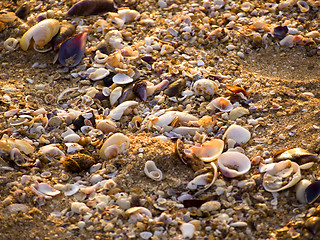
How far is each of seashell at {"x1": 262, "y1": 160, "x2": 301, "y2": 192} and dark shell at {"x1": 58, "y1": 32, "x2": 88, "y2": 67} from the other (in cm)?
188

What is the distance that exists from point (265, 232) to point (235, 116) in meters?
0.98

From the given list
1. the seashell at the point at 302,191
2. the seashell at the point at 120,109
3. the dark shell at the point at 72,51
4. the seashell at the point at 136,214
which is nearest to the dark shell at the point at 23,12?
the dark shell at the point at 72,51

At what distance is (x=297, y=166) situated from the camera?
96.8 inches

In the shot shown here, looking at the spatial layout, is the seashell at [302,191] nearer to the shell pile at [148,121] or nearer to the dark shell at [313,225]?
the shell pile at [148,121]

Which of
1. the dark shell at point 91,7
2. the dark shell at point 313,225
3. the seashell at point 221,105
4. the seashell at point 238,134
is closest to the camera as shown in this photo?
the dark shell at point 313,225

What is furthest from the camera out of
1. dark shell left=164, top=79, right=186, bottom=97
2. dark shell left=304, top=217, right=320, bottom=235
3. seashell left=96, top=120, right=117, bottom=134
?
dark shell left=164, top=79, right=186, bottom=97

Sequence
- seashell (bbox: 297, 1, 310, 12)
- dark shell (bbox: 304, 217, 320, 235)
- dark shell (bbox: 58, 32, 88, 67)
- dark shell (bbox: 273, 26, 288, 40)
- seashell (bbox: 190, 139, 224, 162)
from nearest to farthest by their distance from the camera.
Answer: dark shell (bbox: 304, 217, 320, 235) → seashell (bbox: 190, 139, 224, 162) → dark shell (bbox: 58, 32, 88, 67) → dark shell (bbox: 273, 26, 288, 40) → seashell (bbox: 297, 1, 310, 12)

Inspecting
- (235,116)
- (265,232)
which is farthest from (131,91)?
(265,232)

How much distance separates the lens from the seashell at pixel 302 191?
2.34 m

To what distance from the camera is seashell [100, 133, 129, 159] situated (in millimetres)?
2625

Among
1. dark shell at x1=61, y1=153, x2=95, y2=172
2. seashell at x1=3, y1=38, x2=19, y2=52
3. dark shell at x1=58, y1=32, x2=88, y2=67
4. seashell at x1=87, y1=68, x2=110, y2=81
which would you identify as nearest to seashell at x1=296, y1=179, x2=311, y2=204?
dark shell at x1=61, y1=153, x2=95, y2=172

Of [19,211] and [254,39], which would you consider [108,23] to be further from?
[19,211]

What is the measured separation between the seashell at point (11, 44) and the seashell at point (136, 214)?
2095 millimetres

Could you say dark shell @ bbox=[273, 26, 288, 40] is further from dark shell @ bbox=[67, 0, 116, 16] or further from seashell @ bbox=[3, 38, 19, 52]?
seashell @ bbox=[3, 38, 19, 52]
